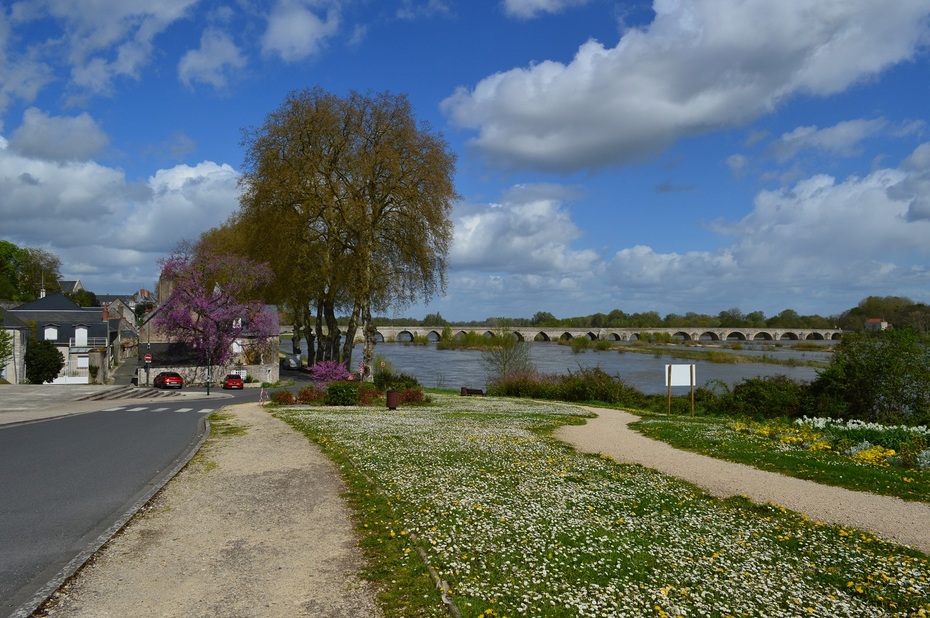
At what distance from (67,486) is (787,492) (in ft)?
39.4

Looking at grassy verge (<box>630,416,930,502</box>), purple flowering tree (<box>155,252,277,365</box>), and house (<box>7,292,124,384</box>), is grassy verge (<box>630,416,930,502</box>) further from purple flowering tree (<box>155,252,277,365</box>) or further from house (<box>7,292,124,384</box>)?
house (<box>7,292,124,384</box>)

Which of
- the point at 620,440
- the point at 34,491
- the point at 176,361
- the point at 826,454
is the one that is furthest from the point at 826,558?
the point at 176,361

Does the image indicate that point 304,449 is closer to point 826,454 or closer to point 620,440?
point 620,440

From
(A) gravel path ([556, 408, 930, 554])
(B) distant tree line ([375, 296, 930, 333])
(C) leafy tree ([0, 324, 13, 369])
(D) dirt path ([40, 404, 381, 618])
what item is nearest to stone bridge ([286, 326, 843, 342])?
(B) distant tree line ([375, 296, 930, 333])

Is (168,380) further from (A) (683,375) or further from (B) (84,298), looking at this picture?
(B) (84,298)

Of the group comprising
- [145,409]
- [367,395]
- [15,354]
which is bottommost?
[145,409]

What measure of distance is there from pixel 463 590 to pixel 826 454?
1158 centimetres

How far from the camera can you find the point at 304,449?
1490cm

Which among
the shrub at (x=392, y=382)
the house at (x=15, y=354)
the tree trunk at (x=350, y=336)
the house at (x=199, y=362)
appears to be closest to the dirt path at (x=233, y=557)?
the shrub at (x=392, y=382)

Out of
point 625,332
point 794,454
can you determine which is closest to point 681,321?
point 625,332

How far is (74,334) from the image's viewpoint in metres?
58.6

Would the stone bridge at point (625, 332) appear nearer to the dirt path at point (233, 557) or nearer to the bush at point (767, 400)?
the bush at point (767, 400)

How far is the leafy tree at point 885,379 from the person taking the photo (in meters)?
23.3

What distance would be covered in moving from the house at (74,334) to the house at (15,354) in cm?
514
